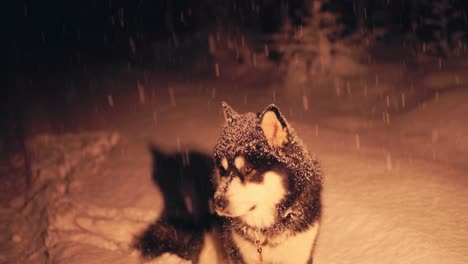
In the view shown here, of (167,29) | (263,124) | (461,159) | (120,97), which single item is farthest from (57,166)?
(167,29)

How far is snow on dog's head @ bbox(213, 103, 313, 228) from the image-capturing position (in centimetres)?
239

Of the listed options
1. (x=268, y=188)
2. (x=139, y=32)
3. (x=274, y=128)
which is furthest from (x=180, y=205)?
(x=139, y=32)

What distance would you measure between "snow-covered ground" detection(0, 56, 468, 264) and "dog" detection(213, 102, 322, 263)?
3.24ft

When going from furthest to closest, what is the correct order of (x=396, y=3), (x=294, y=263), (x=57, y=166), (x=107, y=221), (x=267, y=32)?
(x=396, y=3)
(x=267, y=32)
(x=57, y=166)
(x=107, y=221)
(x=294, y=263)

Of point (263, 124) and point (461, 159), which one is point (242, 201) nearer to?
point (263, 124)

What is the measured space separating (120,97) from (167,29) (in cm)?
912

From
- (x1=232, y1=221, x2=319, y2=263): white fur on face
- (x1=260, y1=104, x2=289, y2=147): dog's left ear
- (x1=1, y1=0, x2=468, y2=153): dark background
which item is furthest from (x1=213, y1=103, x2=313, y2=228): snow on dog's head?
(x1=1, y1=0, x2=468, y2=153): dark background

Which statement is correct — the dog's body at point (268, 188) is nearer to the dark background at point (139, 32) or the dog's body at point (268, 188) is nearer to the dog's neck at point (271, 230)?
the dog's neck at point (271, 230)

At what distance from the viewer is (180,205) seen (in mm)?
4539

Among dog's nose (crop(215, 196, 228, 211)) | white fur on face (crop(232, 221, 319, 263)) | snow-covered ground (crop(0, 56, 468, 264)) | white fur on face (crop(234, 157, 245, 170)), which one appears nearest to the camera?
dog's nose (crop(215, 196, 228, 211))

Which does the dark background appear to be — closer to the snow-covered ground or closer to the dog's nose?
the snow-covered ground

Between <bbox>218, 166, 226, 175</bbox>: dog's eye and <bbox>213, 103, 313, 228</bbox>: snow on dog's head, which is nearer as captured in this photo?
<bbox>213, 103, 313, 228</bbox>: snow on dog's head

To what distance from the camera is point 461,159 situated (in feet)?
16.0

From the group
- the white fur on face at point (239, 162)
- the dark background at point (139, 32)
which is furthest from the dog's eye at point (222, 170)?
the dark background at point (139, 32)
